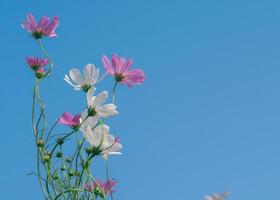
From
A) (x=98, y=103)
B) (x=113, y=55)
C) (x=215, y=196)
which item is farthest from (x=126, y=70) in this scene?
(x=215, y=196)

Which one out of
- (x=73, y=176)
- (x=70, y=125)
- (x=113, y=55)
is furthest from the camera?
(x=113, y=55)

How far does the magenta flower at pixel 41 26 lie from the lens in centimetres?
170

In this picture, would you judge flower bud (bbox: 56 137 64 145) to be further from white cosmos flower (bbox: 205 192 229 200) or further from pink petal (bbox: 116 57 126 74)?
white cosmos flower (bbox: 205 192 229 200)

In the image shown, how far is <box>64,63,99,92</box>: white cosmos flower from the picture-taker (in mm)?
1412

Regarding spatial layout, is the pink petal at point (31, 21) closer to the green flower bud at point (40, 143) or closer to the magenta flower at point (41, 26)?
the magenta flower at point (41, 26)

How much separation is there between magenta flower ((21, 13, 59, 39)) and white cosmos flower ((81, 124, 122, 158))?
2.07 ft

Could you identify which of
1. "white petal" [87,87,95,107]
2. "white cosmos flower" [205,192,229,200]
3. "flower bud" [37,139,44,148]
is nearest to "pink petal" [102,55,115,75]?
"white petal" [87,87,95,107]

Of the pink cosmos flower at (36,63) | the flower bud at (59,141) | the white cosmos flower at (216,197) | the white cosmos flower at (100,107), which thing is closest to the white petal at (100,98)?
the white cosmos flower at (100,107)

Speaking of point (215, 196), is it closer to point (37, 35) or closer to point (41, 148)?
point (41, 148)

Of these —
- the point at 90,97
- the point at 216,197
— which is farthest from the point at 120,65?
the point at 216,197

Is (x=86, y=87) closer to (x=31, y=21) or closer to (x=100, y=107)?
(x=100, y=107)

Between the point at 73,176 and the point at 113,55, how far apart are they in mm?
373

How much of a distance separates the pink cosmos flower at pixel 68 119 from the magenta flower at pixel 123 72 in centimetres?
25

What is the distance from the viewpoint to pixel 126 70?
151cm
